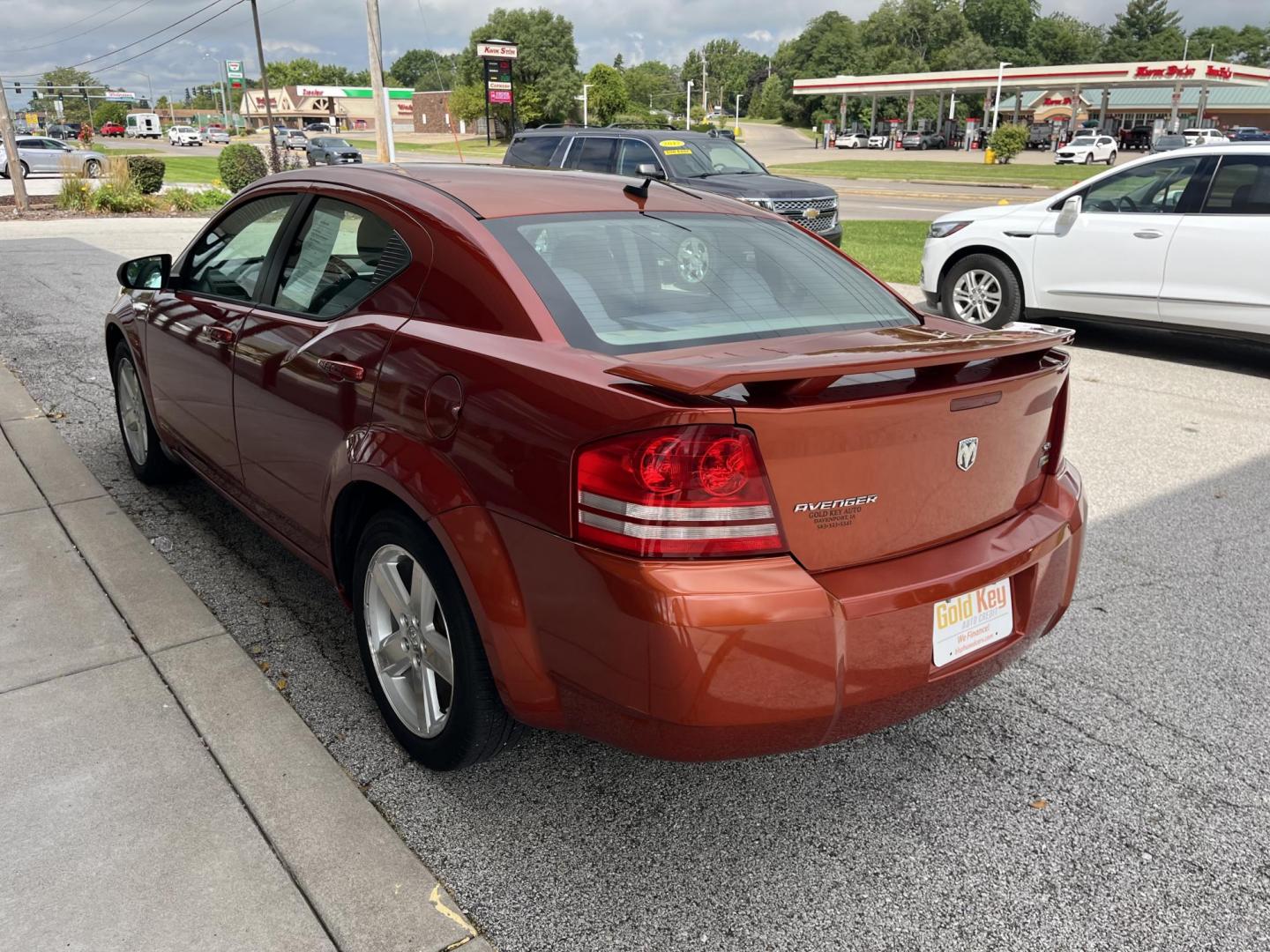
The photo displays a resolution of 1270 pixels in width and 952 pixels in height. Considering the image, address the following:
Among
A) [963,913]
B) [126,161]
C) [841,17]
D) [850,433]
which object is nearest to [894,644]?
[850,433]

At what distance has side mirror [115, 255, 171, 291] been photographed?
4527 mm

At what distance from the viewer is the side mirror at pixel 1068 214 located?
332 inches

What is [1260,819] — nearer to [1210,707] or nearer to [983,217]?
[1210,707]

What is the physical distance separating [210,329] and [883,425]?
2780 millimetres

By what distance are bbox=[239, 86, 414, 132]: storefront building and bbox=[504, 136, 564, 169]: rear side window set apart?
117398 mm

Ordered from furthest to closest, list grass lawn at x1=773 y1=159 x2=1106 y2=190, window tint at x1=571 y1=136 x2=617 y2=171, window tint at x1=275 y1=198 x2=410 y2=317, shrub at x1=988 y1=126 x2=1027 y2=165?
shrub at x1=988 y1=126 x2=1027 y2=165 < grass lawn at x1=773 y1=159 x2=1106 y2=190 < window tint at x1=571 y1=136 x2=617 y2=171 < window tint at x1=275 y1=198 x2=410 y2=317

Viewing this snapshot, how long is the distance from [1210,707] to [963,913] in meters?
1.48

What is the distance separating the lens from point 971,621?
97.7 inches

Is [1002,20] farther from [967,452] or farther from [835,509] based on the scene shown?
[835,509]

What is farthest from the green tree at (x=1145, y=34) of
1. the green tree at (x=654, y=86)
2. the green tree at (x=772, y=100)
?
the green tree at (x=654, y=86)

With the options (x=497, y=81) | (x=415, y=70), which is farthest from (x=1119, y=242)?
(x=415, y=70)

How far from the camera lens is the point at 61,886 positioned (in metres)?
2.41

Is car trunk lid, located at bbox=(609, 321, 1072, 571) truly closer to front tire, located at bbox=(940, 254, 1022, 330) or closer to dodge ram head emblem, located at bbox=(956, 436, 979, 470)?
dodge ram head emblem, located at bbox=(956, 436, 979, 470)

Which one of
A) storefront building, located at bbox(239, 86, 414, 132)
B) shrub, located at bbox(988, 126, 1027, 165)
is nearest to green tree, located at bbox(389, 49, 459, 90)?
storefront building, located at bbox(239, 86, 414, 132)
